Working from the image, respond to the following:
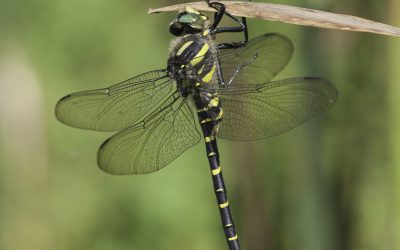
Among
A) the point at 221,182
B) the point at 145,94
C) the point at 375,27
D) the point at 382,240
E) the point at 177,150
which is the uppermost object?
the point at 375,27

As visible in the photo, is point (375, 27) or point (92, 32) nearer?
point (375, 27)

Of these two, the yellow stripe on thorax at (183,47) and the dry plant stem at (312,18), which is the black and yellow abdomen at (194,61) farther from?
the dry plant stem at (312,18)

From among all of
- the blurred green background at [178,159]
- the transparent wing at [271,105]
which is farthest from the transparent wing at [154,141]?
the blurred green background at [178,159]

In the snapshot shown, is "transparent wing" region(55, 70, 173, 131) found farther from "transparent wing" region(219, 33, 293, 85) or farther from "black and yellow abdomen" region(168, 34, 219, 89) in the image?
"transparent wing" region(219, 33, 293, 85)

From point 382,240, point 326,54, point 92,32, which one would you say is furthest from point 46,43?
point 382,240

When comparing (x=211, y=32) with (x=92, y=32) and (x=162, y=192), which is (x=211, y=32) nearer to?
(x=162, y=192)

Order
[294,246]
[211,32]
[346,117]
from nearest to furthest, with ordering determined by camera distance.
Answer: [211,32]
[294,246]
[346,117]
